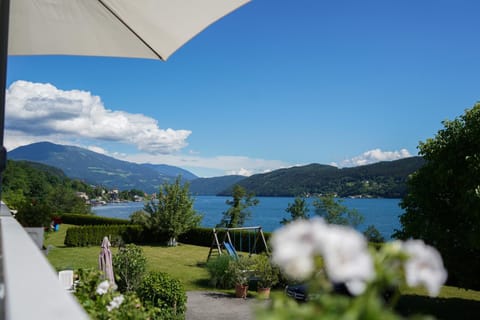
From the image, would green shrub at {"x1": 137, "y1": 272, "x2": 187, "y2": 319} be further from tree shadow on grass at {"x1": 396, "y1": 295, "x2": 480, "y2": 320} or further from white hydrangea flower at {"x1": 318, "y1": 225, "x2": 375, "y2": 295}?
white hydrangea flower at {"x1": 318, "y1": 225, "x2": 375, "y2": 295}

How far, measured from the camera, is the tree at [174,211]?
19.5 m

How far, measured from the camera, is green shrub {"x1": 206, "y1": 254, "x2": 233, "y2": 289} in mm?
11812

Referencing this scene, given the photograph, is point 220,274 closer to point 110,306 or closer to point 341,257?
point 110,306

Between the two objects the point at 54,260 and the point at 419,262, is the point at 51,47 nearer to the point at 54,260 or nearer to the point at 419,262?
the point at 419,262

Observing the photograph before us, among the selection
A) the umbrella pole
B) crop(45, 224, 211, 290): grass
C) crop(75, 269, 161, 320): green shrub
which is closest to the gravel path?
crop(45, 224, 211, 290): grass

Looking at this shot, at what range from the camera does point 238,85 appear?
34.5 meters

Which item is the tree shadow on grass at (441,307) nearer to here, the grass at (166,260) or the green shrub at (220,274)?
the green shrub at (220,274)

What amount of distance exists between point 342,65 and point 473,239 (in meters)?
17.4

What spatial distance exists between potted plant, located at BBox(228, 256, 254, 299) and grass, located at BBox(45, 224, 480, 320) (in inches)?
33.4

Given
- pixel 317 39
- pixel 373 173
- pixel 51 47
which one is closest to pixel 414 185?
pixel 51 47

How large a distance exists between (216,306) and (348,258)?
9.46 m

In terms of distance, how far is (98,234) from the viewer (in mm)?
19859

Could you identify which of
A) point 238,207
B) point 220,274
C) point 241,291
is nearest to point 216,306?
point 241,291

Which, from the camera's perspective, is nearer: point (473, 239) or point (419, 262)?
point (419, 262)
